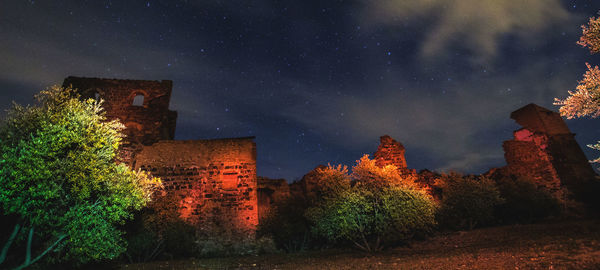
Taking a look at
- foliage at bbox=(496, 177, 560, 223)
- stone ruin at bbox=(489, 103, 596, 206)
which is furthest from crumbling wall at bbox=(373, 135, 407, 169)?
stone ruin at bbox=(489, 103, 596, 206)

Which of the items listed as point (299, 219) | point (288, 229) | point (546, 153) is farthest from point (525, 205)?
point (288, 229)

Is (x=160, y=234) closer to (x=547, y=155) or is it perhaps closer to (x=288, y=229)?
(x=288, y=229)

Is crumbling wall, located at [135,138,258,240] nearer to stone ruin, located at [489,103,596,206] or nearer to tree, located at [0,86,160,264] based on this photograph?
tree, located at [0,86,160,264]

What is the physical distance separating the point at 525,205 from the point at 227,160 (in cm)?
1796

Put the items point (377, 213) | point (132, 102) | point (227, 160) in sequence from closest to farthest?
point (377, 213), point (227, 160), point (132, 102)

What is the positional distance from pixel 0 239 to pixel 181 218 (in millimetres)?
5951

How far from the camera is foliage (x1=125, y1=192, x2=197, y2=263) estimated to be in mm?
10375

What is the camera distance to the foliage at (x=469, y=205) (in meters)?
13.5

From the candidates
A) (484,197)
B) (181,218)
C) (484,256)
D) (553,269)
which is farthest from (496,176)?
(181,218)

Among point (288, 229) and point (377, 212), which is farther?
point (288, 229)

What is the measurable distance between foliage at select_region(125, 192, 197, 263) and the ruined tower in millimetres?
23096

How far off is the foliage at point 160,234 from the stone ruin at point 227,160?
702 millimetres

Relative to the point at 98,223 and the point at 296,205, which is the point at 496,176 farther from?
the point at 98,223

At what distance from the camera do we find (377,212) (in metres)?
10.1
